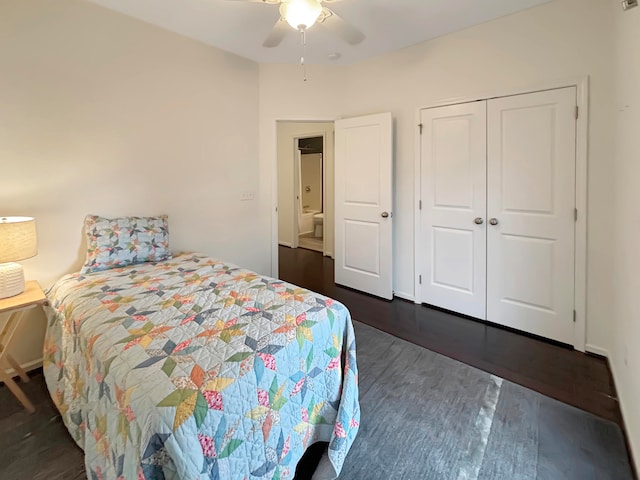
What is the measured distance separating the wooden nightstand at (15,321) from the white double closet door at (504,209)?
315 cm

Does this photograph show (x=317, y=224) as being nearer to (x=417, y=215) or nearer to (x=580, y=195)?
(x=417, y=215)

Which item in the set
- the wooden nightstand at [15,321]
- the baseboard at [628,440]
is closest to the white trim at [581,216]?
the baseboard at [628,440]

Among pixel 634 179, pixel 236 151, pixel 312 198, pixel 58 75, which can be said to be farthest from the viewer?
pixel 312 198

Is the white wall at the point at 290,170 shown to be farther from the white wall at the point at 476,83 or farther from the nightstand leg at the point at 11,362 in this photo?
the nightstand leg at the point at 11,362

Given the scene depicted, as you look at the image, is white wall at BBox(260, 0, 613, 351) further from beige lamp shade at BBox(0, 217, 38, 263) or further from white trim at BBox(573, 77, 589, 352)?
beige lamp shade at BBox(0, 217, 38, 263)

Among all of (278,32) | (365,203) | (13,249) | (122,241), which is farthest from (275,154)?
(13,249)

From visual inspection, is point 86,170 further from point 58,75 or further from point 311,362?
point 311,362

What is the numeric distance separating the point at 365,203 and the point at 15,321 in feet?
10.0

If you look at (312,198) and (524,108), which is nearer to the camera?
(524,108)

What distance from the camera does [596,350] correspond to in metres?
2.47

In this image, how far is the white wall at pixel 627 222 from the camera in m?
1.57

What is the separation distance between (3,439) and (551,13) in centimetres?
441

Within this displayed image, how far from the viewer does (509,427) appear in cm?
175

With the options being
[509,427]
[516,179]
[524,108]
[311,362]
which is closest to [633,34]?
[524,108]
